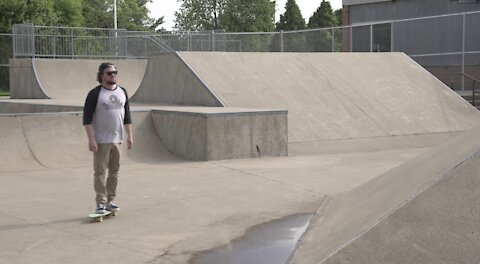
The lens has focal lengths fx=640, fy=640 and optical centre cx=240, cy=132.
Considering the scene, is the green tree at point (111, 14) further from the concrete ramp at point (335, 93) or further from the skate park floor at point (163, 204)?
the skate park floor at point (163, 204)

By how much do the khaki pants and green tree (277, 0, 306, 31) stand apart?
223 ft

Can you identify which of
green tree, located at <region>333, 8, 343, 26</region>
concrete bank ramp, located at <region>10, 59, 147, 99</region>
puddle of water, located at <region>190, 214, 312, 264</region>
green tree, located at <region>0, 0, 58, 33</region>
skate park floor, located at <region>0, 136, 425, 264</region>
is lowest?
puddle of water, located at <region>190, 214, 312, 264</region>

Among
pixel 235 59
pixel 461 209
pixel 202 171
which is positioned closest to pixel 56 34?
pixel 235 59

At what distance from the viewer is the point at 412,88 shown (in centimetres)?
1678

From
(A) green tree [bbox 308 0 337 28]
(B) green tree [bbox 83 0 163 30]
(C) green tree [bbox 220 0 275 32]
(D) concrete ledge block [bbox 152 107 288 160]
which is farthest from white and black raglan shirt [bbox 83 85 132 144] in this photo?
(A) green tree [bbox 308 0 337 28]

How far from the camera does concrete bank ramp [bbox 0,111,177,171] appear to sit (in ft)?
36.1

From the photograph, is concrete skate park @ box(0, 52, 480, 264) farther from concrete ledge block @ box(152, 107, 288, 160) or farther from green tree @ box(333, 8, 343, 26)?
green tree @ box(333, 8, 343, 26)

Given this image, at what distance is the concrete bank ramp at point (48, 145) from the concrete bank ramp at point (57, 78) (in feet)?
39.8

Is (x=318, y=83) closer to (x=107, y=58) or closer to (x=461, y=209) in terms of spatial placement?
(x=461, y=209)

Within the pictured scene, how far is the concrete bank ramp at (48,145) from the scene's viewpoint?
36.1ft

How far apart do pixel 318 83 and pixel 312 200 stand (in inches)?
314

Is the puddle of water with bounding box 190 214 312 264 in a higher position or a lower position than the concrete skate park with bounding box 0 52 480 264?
lower

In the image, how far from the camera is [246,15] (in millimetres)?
57938

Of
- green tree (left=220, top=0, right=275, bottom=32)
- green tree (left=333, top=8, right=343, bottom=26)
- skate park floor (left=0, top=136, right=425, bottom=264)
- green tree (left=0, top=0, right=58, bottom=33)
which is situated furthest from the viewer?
green tree (left=333, top=8, right=343, bottom=26)
